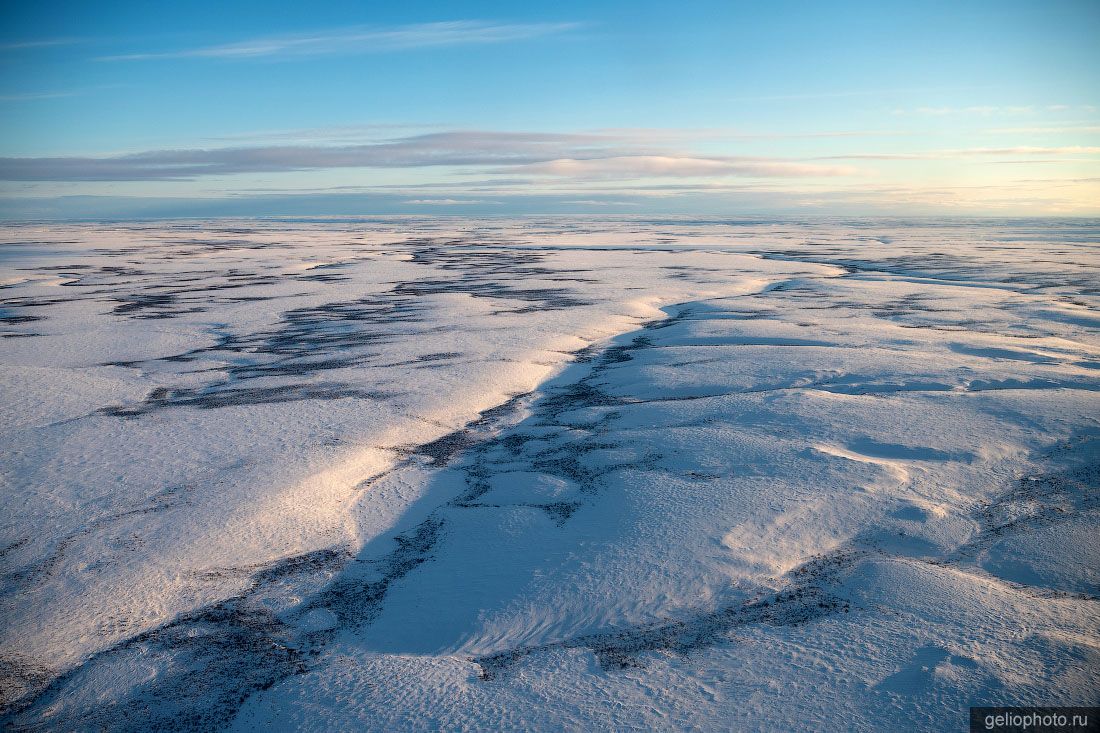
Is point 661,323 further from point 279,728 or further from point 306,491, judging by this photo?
point 279,728

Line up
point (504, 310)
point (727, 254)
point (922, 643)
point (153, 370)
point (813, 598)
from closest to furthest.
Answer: point (922, 643) < point (813, 598) < point (153, 370) < point (504, 310) < point (727, 254)

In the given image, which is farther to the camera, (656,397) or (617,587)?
(656,397)

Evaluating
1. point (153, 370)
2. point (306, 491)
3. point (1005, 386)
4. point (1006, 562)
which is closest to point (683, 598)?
point (1006, 562)

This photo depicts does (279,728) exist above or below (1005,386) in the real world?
below

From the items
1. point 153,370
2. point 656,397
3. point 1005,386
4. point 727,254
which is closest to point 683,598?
point 656,397

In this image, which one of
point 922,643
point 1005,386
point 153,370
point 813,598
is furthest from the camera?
point 153,370

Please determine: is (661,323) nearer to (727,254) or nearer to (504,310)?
(504,310)
